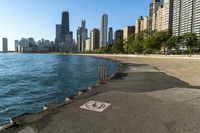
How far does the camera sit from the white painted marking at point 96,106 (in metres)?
→ 9.28

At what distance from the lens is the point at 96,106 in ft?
31.9

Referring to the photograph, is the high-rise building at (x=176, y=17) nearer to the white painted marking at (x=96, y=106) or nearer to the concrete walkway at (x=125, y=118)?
the concrete walkway at (x=125, y=118)

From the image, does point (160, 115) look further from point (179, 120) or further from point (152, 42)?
point (152, 42)

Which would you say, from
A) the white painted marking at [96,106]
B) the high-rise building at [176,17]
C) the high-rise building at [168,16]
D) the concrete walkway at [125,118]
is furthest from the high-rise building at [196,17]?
the white painted marking at [96,106]

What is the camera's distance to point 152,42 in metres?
112

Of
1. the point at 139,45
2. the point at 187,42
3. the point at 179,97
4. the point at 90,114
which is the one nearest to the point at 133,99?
the point at 179,97

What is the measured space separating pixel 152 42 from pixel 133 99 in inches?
4106

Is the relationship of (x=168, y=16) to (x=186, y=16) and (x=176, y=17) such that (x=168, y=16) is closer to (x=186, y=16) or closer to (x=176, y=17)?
(x=176, y=17)

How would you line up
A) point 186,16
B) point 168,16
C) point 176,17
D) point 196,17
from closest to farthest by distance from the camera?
point 196,17, point 186,16, point 176,17, point 168,16

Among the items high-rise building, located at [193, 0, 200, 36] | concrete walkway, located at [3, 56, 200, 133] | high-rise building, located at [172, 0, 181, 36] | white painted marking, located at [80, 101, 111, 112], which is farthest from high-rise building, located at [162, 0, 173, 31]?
white painted marking, located at [80, 101, 111, 112]

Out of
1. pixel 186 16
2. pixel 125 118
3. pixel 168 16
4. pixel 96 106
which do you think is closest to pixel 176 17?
pixel 168 16

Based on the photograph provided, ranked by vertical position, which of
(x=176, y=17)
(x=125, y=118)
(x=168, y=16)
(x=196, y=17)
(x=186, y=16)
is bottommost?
(x=125, y=118)

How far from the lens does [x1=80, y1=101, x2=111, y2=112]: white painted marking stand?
30.5ft

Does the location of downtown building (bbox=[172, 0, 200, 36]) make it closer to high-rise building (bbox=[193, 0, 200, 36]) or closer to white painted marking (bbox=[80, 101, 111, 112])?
high-rise building (bbox=[193, 0, 200, 36])
